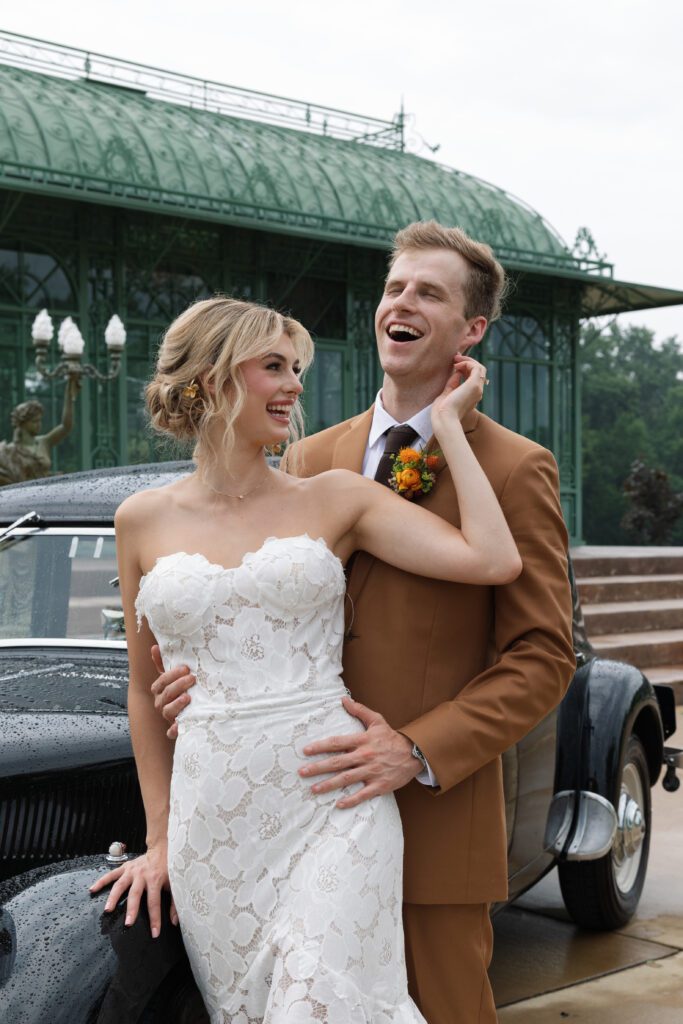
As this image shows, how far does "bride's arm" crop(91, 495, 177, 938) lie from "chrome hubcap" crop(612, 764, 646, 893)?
2.96m

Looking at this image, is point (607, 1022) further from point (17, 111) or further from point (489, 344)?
point (489, 344)

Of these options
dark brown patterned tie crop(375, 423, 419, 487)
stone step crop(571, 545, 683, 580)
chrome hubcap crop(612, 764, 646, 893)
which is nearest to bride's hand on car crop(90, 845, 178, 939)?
dark brown patterned tie crop(375, 423, 419, 487)

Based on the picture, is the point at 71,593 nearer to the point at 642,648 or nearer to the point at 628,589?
the point at 642,648

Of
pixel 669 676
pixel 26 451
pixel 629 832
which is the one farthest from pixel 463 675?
pixel 669 676

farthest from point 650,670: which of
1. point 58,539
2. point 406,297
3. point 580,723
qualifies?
point 406,297

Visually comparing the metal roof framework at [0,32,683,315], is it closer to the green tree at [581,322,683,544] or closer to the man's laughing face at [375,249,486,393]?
the man's laughing face at [375,249,486,393]

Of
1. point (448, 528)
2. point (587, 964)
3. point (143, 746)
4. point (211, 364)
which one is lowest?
point (587, 964)

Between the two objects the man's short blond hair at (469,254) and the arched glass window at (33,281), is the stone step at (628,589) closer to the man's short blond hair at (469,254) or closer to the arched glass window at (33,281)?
the arched glass window at (33,281)

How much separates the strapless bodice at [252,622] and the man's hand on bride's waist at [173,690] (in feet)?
0.07

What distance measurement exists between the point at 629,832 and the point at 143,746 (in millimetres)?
3243

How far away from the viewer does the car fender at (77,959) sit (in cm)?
250

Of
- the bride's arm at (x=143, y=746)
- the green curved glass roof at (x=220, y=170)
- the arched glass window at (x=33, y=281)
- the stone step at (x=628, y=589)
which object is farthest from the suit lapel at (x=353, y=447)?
the arched glass window at (x=33, y=281)

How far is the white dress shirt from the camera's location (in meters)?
2.93

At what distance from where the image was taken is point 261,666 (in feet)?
8.06
